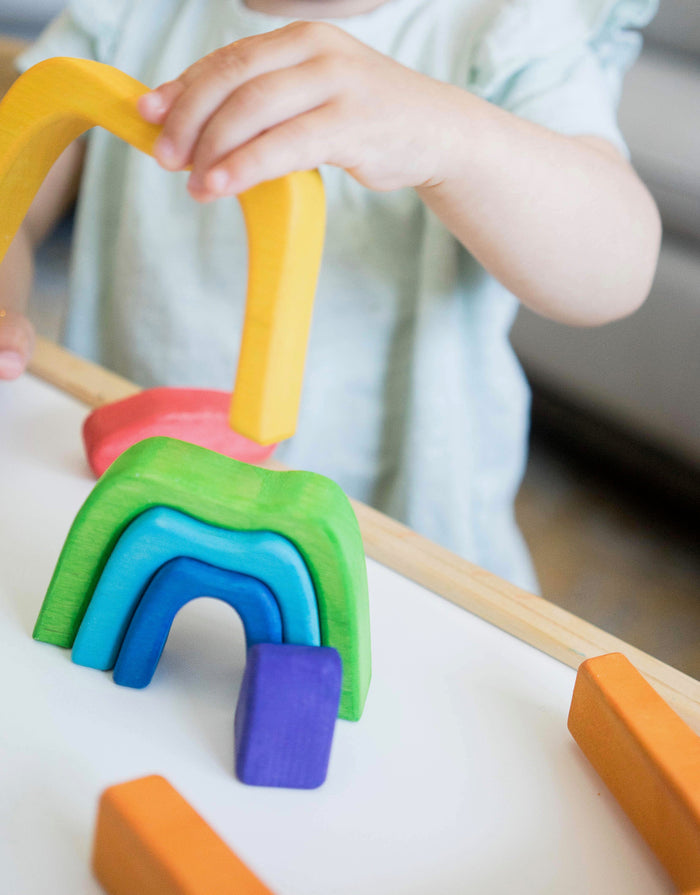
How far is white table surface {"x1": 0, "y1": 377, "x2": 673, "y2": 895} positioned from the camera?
0.24 meters

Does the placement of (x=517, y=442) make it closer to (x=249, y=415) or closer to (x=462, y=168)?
(x=462, y=168)

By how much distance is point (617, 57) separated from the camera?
0.61 m

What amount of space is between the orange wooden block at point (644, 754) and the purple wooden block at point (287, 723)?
0.28 feet

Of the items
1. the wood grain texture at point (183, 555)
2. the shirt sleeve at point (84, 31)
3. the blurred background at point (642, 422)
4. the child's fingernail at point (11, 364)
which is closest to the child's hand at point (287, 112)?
the wood grain texture at point (183, 555)

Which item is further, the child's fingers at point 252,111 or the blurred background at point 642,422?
the blurred background at point 642,422

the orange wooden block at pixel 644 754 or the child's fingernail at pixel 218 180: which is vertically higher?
the child's fingernail at pixel 218 180

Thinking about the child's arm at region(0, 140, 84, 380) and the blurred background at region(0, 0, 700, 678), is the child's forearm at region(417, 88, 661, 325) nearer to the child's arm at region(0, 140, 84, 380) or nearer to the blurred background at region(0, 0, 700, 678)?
the child's arm at region(0, 140, 84, 380)

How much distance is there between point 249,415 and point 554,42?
0.39 m

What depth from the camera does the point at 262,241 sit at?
0.26 m

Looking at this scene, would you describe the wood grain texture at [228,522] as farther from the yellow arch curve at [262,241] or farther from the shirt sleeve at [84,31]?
the shirt sleeve at [84,31]

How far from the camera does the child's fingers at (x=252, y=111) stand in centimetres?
27

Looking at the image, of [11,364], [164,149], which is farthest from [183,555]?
[11,364]

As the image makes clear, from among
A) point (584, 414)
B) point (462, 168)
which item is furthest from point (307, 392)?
point (584, 414)

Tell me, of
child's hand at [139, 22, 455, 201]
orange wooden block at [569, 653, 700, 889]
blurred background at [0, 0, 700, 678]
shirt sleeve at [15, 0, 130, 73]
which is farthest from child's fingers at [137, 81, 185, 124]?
blurred background at [0, 0, 700, 678]
